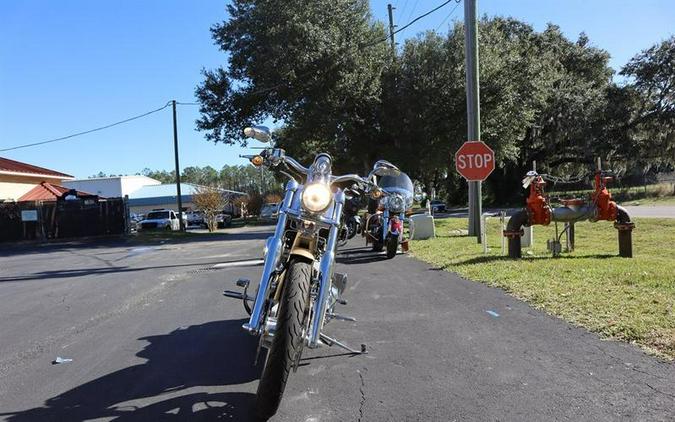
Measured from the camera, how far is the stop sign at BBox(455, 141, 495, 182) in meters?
14.2

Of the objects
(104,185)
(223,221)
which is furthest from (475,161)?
(104,185)

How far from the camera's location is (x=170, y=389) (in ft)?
14.4

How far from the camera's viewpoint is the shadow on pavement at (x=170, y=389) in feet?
12.9

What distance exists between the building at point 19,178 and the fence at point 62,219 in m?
4.34

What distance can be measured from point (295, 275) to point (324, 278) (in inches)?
13.9

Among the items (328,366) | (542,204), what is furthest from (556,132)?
(328,366)

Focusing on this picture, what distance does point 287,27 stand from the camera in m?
23.5

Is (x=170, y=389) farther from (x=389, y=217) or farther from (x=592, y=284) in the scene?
(x=389, y=217)

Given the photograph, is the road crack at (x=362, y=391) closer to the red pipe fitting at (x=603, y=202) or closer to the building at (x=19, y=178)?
the red pipe fitting at (x=603, y=202)

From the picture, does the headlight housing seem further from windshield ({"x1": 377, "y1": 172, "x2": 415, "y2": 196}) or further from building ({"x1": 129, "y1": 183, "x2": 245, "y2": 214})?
building ({"x1": 129, "y1": 183, "x2": 245, "y2": 214})

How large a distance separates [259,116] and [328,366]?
23.8 m

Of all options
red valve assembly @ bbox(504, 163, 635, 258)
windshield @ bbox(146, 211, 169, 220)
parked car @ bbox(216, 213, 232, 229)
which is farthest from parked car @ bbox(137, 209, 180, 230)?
red valve assembly @ bbox(504, 163, 635, 258)

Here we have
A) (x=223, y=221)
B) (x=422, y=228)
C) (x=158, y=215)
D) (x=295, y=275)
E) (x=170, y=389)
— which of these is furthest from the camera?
(x=223, y=221)

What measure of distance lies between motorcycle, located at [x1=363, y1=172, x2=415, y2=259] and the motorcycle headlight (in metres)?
7.42
